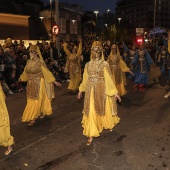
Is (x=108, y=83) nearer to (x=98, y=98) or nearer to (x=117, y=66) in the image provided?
(x=98, y=98)

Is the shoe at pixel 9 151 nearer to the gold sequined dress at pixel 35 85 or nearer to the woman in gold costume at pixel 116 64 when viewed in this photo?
the gold sequined dress at pixel 35 85

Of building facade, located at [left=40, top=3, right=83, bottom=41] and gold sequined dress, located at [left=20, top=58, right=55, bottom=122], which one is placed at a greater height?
building facade, located at [left=40, top=3, right=83, bottom=41]

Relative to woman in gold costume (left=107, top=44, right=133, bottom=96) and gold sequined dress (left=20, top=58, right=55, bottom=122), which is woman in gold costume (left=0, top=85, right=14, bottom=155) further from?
woman in gold costume (left=107, top=44, right=133, bottom=96)

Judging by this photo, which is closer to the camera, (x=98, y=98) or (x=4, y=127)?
(x=4, y=127)

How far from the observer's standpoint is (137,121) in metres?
6.95

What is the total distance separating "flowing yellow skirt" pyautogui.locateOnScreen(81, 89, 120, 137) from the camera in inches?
210

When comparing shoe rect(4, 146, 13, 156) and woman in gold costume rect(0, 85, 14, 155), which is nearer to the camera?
woman in gold costume rect(0, 85, 14, 155)

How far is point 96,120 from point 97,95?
1.69 feet

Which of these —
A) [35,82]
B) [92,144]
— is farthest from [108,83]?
[35,82]

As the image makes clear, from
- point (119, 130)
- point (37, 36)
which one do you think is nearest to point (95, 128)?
point (119, 130)

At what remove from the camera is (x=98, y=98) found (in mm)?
5461

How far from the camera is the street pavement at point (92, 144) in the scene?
4596 mm

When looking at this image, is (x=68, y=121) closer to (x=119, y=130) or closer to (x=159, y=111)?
(x=119, y=130)

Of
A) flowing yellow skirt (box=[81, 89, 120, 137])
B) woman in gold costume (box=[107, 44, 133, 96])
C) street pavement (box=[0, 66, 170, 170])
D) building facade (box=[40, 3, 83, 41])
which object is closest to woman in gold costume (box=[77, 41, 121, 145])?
flowing yellow skirt (box=[81, 89, 120, 137])
